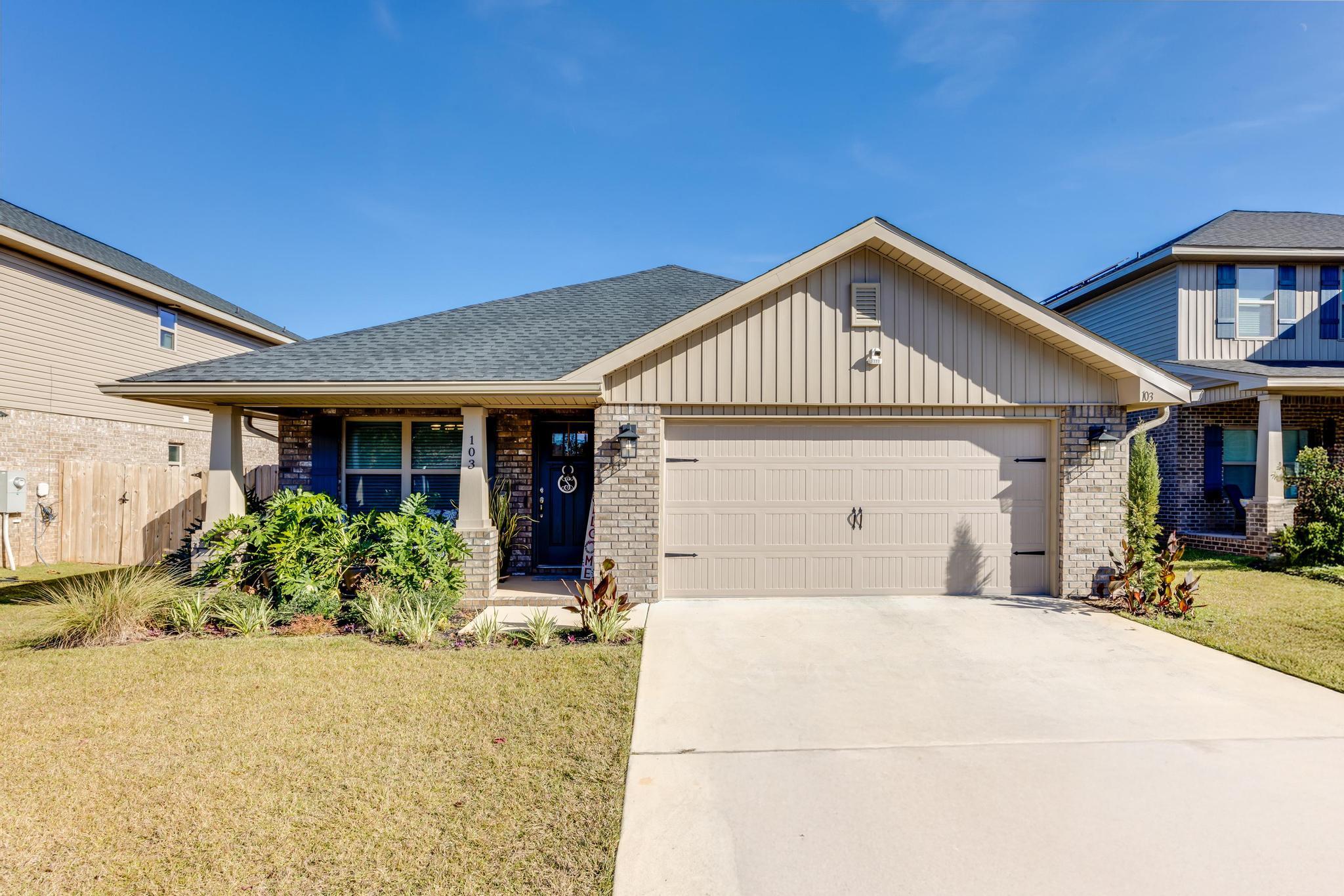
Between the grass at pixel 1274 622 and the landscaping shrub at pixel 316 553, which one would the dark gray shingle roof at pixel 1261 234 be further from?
A: the landscaping shrub at pixel 316 553

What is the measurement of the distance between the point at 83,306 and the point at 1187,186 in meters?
21.9

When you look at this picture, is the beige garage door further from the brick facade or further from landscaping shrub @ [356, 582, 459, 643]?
the brick facade

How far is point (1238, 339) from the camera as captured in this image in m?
12.3

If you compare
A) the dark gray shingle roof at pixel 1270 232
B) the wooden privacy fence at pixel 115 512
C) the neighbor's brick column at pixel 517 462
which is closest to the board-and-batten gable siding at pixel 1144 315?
the dark gray shingle roof at pixel 1270 232

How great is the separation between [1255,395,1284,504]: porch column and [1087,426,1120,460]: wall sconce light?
5142 mm

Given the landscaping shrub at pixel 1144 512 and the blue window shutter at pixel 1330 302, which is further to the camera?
the blue window shutter at pixel 1330 302

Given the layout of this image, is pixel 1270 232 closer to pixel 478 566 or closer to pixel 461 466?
pixel 461 466

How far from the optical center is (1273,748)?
354cm

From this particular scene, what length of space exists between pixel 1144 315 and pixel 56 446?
22.2m

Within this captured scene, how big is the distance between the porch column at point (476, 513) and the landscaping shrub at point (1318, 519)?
39.9 ft

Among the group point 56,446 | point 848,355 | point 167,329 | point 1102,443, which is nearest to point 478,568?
point 848,355

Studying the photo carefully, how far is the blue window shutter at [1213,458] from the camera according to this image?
11.7 meters

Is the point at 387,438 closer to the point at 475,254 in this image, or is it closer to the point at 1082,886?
the point at 475,254

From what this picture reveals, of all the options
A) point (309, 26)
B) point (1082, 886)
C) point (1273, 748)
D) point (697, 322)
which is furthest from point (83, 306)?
point (1273, 748)
